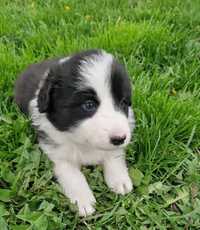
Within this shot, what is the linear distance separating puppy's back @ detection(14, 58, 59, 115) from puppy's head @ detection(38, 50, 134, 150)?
511mm

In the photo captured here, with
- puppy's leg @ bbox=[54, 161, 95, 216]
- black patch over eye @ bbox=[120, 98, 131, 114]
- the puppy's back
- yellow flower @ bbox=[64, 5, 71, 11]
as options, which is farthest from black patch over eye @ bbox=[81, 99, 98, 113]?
yellow flower @ bbox=[64, 5, 71, 11]

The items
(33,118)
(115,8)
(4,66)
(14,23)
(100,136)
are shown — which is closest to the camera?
(100,136)

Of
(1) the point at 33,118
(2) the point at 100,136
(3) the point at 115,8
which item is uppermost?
(2) the point at 100,136

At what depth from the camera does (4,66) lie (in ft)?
14.8

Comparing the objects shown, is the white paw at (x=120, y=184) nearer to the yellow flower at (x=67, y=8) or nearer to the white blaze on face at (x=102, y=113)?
the white blaze on face at (x=102, y=113)

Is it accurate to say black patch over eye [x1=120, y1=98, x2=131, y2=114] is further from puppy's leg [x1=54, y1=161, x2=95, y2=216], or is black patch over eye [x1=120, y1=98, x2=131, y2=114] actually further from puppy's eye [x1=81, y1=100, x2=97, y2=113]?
puppy's leg [x1=54, y1=161, x2=95, y2=216]

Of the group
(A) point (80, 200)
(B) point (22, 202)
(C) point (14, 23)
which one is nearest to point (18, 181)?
(B) point (22, 202)

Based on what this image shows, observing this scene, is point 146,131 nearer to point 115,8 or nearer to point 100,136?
point 100,136

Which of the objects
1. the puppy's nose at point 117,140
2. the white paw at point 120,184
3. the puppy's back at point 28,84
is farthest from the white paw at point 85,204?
the puppy's back at point 28,84

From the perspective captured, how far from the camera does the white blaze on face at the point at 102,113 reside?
3174 mm

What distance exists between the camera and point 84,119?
330cm

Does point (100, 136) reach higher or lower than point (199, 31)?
higher

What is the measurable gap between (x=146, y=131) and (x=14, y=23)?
2.30 m

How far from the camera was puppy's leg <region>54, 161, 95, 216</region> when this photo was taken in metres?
3.47
